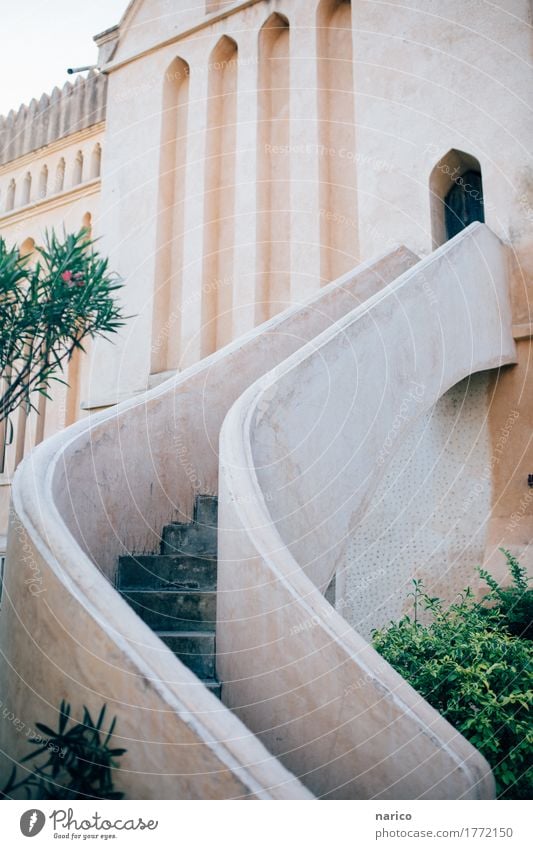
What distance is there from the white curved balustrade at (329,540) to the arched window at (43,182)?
281 inches

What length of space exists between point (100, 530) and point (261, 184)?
543cm

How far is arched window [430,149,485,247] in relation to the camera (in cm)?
716

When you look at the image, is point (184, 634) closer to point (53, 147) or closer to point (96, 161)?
point (96, 161)

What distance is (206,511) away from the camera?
14.7 ft

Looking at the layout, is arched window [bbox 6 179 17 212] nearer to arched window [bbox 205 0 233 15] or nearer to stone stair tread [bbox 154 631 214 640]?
arched window [bbox 205 0 233 15]

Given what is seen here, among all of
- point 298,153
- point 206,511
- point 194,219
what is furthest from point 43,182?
point 206,511

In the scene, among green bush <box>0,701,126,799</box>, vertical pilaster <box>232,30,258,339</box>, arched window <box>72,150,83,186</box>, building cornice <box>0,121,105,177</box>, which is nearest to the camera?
green bush <box>0,701,126,799</box>

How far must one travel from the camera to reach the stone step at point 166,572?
389cm

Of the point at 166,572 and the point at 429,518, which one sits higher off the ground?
the point at 429,518

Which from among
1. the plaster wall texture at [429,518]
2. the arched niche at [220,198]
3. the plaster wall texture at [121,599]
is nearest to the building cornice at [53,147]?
the arched niche at [220,198]

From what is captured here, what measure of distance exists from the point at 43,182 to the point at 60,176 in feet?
1.05

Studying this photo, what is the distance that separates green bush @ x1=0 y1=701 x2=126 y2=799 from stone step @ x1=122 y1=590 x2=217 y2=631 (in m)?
0.86

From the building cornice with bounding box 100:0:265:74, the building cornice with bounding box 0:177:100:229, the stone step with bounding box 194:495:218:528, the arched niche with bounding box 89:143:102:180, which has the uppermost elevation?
the building cornice with bounding box 100:0:265:74

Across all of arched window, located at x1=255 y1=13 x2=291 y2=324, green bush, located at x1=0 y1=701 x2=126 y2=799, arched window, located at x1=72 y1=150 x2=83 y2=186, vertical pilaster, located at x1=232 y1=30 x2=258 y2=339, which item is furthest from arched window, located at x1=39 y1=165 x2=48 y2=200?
green bush, located at x1=0 y1=701 x2=126 y2=799
